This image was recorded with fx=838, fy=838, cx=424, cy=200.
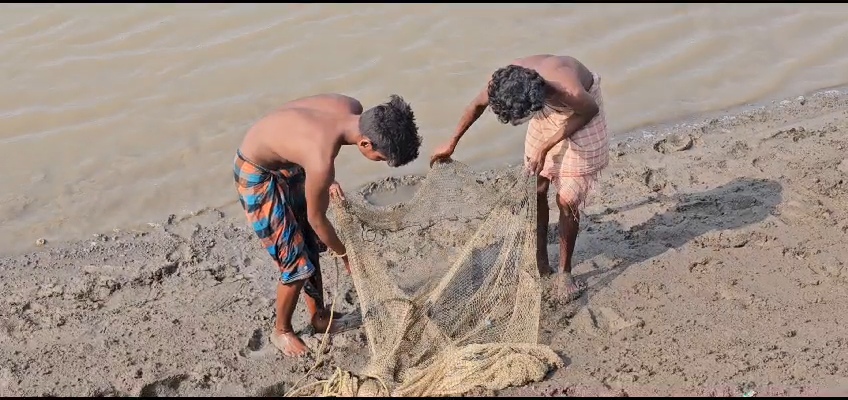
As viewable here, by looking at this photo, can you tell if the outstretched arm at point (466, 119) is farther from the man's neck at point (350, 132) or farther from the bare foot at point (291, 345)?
the bare foot at point (291, 345)

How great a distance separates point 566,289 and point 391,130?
1.62 metres

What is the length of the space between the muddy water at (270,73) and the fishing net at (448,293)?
1.39 m

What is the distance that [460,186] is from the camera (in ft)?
14.6

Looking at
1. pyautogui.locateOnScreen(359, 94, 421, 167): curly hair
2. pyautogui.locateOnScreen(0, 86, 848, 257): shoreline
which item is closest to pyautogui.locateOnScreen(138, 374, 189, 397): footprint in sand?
pyautogui.locateOnScreen(359, 94, 421, 167): curly hair

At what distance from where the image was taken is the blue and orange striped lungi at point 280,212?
138 inches

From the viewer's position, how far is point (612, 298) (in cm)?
433

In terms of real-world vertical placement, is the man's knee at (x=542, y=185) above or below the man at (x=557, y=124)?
below

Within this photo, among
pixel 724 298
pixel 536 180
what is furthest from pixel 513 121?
pixel 724 298

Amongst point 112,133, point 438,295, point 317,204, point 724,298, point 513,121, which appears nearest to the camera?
point 317,204

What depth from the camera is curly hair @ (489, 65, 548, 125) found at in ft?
11.5

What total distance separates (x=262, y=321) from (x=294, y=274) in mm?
634

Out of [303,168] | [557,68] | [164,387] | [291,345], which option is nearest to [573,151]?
[557,68]

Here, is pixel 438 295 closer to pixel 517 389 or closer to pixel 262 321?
pixel 517 389

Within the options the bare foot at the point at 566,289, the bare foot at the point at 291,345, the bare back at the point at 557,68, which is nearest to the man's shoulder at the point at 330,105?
the bare back at the point at 557,68
